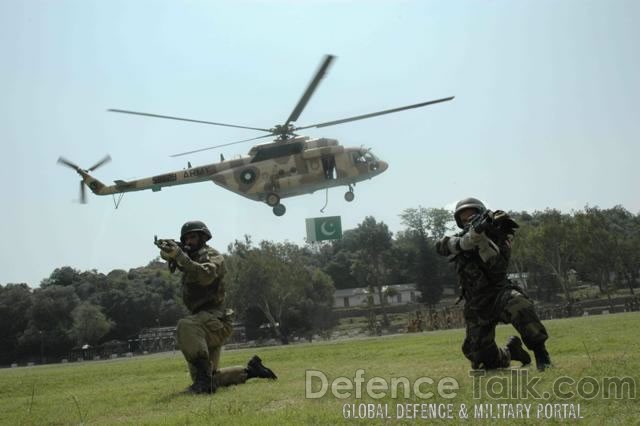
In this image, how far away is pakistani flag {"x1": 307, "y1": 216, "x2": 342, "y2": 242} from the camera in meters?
23.8

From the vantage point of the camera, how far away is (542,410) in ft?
15.3

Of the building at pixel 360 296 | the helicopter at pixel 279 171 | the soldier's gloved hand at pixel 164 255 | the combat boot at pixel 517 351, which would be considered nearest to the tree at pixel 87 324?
the building at pixel 360 296

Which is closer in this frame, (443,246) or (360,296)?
(443,246)

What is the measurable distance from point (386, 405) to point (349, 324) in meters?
69.3

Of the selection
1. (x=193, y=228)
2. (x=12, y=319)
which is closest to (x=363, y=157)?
(x=193, y=228)

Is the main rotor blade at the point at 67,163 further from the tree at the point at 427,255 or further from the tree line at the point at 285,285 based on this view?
the tree at the point at 427,255

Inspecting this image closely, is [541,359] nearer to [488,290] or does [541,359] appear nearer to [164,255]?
[488,290]

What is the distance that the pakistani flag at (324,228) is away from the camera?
77.9ft

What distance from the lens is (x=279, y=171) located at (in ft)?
82.3

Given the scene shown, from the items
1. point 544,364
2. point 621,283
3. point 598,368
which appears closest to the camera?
point 598,368

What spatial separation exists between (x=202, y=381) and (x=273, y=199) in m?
18.1

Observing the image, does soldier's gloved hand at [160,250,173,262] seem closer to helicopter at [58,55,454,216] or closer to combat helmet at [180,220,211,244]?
combat helmet at [180,220,211,244]

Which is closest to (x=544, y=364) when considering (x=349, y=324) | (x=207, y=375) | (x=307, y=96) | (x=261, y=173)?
(x=207, y=375)

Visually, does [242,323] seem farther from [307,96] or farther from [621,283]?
[621,283]
